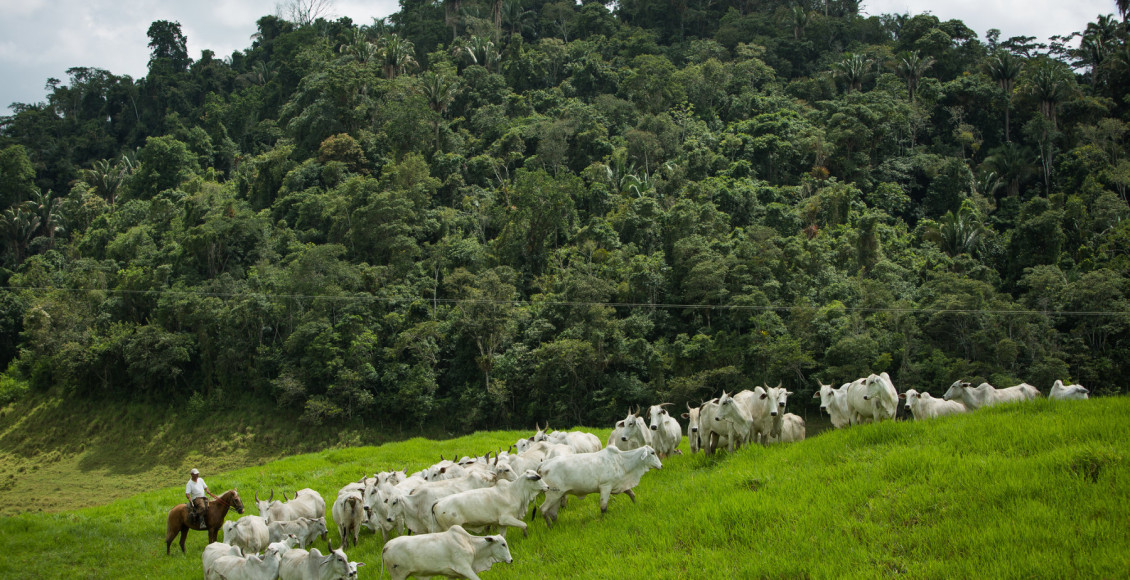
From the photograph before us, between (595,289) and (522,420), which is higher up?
(595,289)

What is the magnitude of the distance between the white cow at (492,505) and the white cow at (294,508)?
160 inches

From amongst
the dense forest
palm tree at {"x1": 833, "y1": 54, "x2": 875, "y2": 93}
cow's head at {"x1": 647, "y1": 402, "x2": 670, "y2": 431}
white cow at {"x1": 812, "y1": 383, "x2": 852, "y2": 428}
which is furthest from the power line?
palm tree at {"x1": 833, "y1": 54, "x2": 875, "y2": 93}

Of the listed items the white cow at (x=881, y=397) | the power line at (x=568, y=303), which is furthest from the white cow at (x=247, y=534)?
the power line at (x=568, y=303)

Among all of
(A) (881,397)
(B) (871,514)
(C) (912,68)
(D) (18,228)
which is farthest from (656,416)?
(D) (18,228)

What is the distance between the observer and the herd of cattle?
9273mm

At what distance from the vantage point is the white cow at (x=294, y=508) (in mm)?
13258

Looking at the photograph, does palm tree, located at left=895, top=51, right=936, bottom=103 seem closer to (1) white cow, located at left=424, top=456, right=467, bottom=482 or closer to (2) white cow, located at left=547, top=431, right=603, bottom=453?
(2) white cow, located at left=547, top=431, right=603, bottom=453

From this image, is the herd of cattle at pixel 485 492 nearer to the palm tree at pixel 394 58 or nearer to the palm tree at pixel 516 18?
the palm tree at pixel 394 58

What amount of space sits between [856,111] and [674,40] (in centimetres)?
3414

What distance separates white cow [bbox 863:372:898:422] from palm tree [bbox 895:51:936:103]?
2267 inches

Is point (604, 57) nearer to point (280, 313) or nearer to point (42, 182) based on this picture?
point (280, 313)

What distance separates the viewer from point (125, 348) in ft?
139

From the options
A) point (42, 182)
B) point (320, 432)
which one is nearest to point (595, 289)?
point (320, 432)

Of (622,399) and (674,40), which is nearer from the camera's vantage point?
(622,399)
